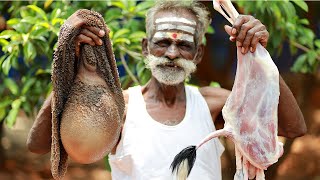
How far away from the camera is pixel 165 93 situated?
3.20 m

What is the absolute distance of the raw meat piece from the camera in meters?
2.65

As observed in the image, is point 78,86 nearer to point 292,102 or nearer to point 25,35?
point 292,102

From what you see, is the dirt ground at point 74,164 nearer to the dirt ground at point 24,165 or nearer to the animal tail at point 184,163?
the dirt ground at point 24,165

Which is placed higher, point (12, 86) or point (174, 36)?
point (174, 36)

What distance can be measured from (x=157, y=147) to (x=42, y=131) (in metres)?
0.47

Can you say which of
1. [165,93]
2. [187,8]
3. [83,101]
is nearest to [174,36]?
[187,8]

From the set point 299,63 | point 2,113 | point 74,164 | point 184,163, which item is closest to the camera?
point 184,163

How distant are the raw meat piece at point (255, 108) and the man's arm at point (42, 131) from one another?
631mm

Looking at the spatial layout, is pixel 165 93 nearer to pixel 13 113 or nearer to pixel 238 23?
pixel 238 23

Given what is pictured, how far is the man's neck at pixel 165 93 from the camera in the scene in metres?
3.19

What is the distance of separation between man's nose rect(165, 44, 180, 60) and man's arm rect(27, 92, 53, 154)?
0.53 m

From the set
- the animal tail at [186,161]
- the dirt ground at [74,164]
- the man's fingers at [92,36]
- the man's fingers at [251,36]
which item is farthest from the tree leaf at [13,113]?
the man's fingers at [251,36]

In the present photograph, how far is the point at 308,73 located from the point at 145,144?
78.4 inches

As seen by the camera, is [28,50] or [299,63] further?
[299,63]
